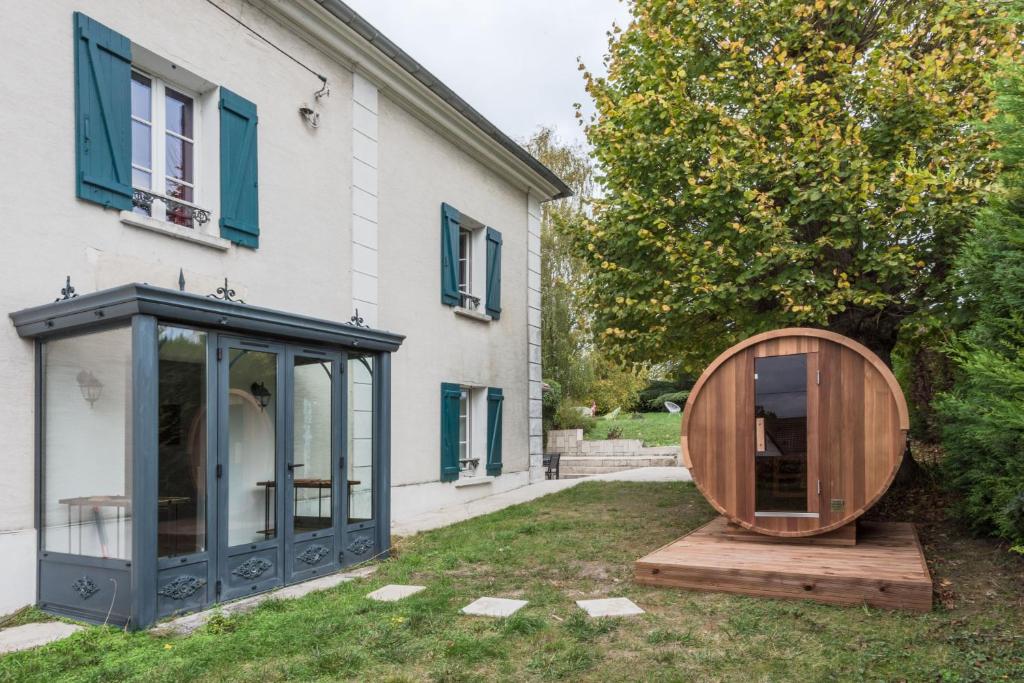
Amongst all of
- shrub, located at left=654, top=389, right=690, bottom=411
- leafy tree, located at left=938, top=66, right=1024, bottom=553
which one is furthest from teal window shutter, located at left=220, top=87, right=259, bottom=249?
shrub, located at left=654, top=389, right=690, bottom=411

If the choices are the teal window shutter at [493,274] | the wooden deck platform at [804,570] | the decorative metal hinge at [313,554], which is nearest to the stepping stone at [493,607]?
the wooden deck platform at [804,570]

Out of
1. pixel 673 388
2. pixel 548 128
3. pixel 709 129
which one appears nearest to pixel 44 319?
pixel 709 129

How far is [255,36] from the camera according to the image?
297 inches

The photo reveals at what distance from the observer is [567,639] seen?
4.45 metres

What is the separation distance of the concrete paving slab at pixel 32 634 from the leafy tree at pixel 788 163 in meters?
6.30

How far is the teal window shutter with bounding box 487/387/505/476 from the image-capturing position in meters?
11.6

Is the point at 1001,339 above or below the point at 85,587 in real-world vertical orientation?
above

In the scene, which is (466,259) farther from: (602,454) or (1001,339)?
(602,454)

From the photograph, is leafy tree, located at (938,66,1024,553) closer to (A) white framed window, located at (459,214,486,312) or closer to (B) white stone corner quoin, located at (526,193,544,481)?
(A) white framed window, located at (459,214,486,312)

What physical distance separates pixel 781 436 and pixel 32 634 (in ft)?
19.4

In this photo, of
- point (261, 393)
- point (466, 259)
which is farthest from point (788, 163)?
point (261, 393)

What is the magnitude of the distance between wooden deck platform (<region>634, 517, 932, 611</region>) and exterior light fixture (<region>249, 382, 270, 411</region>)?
3.29m

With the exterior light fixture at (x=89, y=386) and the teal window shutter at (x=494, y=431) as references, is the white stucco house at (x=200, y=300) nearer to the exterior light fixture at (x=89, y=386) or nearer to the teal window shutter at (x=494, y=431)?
the exterior light fixture at (x=89, y=386)

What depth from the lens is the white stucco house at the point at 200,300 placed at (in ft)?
16.7
